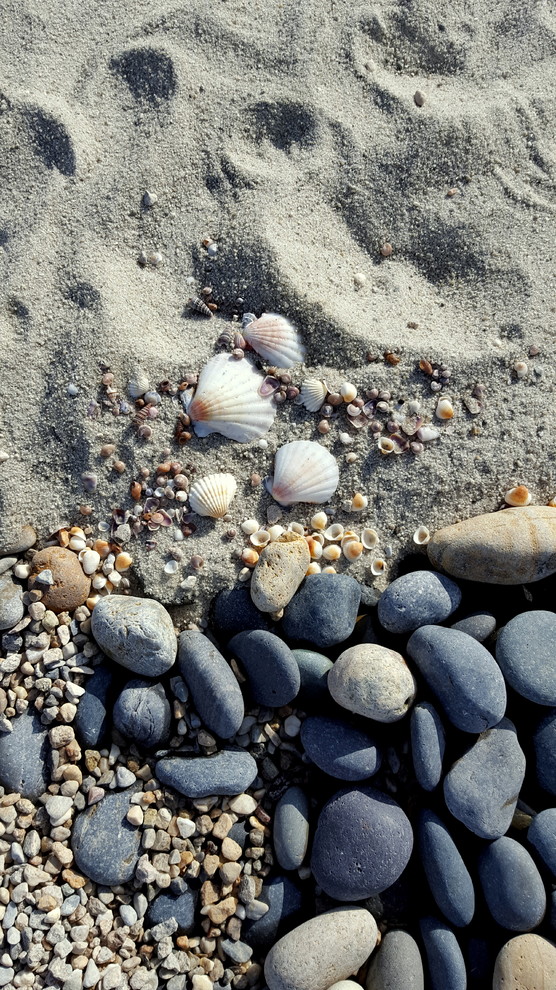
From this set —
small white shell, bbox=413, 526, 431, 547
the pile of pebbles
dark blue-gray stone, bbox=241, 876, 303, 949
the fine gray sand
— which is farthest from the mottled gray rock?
small white shell, bbox=413, 526, 431, 547

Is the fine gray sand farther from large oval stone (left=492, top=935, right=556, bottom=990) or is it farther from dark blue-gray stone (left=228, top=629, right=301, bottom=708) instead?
large oval stone (left=492, top=935, right=556, bottom=990)

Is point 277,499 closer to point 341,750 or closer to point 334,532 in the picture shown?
point 334,532

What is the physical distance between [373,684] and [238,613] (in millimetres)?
652

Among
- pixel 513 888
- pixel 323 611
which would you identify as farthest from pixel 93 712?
pixel 513 888

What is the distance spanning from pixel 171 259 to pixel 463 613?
214cm

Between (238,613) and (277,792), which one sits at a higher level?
(238,613)

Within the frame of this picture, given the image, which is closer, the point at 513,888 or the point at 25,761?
the point at 513,888

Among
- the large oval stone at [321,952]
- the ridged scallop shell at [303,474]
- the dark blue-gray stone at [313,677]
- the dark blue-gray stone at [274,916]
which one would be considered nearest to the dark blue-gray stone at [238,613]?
the dark blue-gray stone at [313,677]

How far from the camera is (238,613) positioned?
9.30 ft

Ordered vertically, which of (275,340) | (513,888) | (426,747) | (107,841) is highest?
(275,340)

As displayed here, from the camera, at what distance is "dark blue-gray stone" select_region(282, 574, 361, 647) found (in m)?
2.77

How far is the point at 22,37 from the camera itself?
10.6ft

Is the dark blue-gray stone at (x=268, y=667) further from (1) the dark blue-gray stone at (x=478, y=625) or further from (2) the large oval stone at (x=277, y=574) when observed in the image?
(1) the dark blue-gray stone at (x=478, y=625)

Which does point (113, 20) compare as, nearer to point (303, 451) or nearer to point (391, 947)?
point (303, 451)
